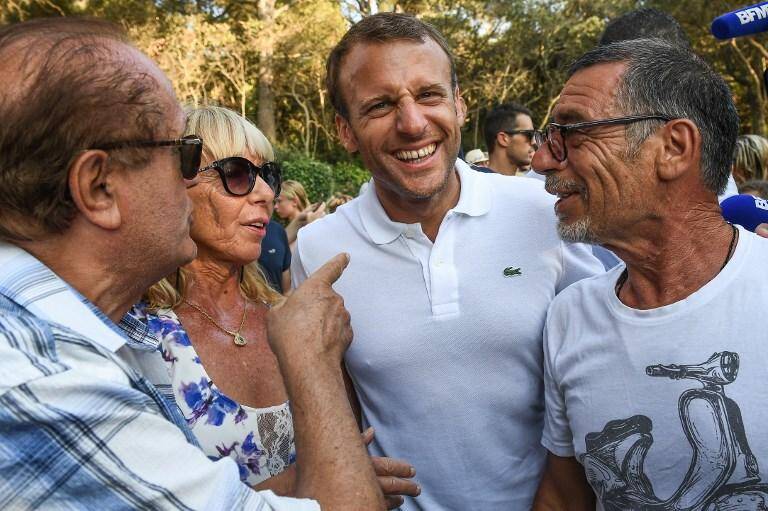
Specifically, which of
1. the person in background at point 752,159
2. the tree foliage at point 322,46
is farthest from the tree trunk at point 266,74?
the person in background at point 752,159

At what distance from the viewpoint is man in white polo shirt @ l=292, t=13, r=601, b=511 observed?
7.63 ft

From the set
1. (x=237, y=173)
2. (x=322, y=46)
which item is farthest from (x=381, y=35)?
(x=322, y=46)

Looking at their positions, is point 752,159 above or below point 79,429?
below

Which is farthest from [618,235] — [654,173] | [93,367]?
[93,367]

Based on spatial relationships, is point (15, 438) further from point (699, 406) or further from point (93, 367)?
point (699, 406)

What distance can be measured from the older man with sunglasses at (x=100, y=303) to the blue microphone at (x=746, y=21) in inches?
54.8

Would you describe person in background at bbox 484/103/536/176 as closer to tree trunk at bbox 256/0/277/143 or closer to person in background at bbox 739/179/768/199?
person in background at bbox 739/179/768/199

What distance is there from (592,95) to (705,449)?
1087mm

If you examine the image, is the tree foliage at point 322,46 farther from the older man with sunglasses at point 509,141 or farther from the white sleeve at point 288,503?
the white sleeve at point 288,503

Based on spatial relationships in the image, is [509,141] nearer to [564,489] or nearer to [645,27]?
[645,27]

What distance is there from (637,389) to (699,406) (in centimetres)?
17

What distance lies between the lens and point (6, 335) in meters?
1.19

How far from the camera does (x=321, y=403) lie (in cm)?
164

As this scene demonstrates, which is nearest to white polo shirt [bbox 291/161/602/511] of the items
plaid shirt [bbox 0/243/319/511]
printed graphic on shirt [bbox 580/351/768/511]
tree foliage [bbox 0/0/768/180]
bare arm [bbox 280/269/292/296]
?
printed graphic on shirt [bbox 580/351/768/511]
